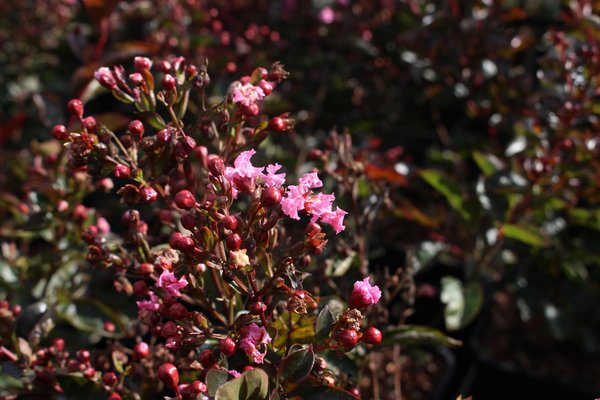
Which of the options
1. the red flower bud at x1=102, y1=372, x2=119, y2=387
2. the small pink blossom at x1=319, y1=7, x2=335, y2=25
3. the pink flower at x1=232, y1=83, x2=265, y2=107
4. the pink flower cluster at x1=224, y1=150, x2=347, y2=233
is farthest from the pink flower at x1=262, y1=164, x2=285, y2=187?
the small pink blossom at x1=319, y1=7, x2=335, y2=25

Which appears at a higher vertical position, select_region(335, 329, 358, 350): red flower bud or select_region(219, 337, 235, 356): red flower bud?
select_region(335, 329, 358, 350): red flower bud

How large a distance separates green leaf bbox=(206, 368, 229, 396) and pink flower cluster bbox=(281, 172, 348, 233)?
0.21m

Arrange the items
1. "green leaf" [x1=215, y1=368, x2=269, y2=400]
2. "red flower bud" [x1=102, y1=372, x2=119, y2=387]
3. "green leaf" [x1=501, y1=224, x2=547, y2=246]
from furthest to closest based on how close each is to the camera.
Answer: "green leaf" [x1=501, y1=224, x2=547, y2=246] → "red flower bud" [x1=102, y1=372, x2=119, y2=387] → "green leaf" [x1=215, y1=368, x2=269, y2=400]

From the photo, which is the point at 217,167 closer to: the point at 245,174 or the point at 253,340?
the point at 245,174

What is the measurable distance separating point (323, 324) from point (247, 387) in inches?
5.6

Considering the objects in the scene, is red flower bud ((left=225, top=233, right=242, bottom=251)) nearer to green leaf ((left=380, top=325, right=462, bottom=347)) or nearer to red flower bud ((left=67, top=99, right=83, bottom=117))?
red flower bud ((left=67, top=99, right=83, bottom=117))

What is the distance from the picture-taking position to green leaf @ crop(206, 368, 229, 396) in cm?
73

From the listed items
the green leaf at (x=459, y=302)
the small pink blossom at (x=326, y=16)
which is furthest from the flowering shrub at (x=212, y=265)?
the small pink blossom at (x=326, y=16)

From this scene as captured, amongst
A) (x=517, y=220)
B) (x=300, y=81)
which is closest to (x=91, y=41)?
(x=300, y=81)

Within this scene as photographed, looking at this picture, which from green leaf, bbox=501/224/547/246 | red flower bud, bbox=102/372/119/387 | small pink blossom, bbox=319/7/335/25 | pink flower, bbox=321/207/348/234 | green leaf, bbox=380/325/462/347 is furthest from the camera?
small pink blossom, bbox=319/7/335/25

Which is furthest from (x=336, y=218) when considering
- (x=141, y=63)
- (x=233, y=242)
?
(x=141, y=63)

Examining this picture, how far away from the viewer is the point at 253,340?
78 cm

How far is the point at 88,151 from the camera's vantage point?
841mm

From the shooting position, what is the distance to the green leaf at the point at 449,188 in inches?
61.6
